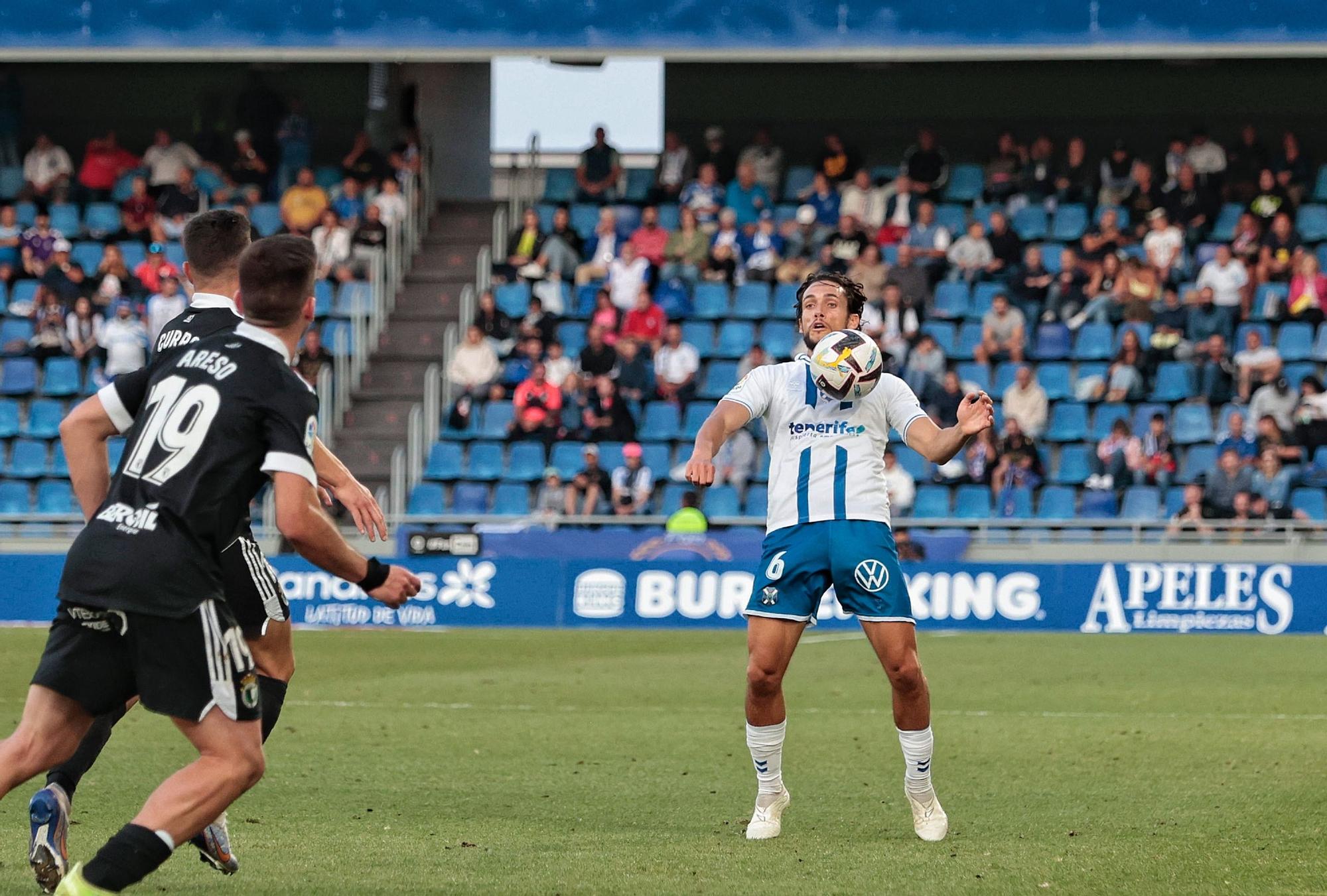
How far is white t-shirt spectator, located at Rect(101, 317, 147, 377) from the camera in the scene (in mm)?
23000

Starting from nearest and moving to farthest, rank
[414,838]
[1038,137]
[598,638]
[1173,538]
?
[414,838] → [598,638] → [1173,538] → [1038,137]

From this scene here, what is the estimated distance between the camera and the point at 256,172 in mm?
26594

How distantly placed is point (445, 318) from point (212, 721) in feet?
68.9

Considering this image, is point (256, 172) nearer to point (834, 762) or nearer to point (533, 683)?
point (533, 683)

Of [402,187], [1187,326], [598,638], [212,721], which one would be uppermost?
[402,187]

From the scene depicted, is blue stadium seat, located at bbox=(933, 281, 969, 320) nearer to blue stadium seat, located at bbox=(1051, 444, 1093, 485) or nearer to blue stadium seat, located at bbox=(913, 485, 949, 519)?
blue stadium seat, located at bbox=(1051, 444, 1093, 485)

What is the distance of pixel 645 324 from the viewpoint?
917 inches

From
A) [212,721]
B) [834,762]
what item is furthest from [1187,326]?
[212,721]

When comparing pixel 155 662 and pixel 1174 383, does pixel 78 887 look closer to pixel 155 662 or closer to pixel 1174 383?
pixel 155 662

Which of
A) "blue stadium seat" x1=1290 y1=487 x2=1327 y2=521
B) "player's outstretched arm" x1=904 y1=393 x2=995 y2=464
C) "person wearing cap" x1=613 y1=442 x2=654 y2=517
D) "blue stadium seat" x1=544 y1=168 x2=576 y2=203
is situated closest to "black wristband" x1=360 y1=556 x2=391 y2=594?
"player's outstretched arm" x1=904 y1=393 x2=995 y2=464

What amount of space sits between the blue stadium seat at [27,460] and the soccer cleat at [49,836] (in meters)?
18.1

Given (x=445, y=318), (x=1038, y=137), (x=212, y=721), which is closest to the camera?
(x=212, y=721)

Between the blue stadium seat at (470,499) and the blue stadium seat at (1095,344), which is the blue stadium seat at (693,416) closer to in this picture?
the blue stadium seat at (470,499)

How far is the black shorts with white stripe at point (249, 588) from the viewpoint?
6.11m
